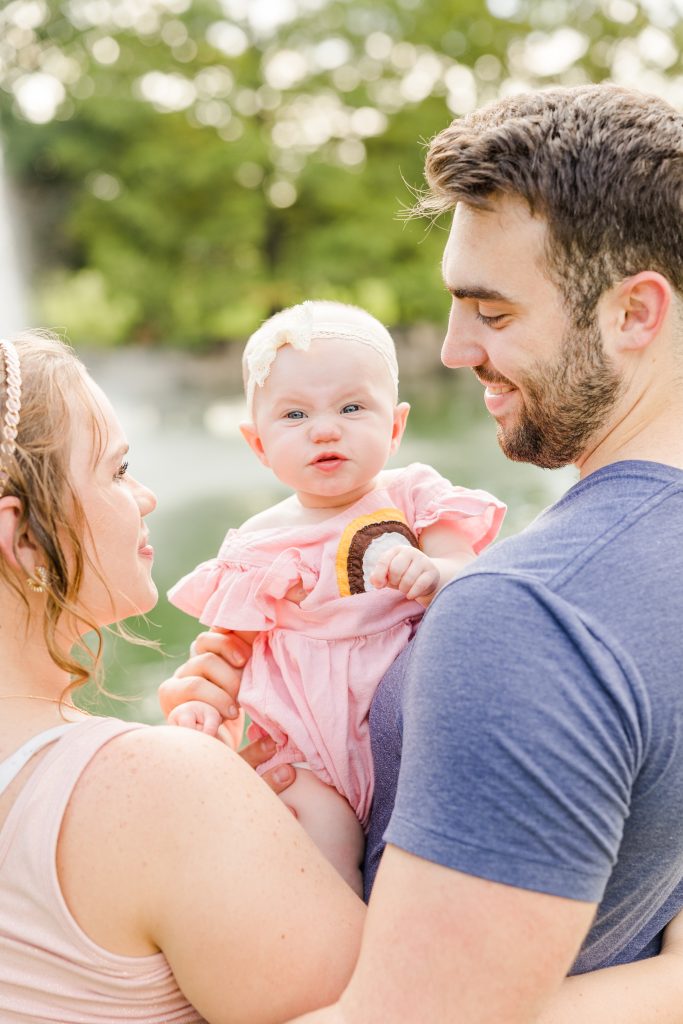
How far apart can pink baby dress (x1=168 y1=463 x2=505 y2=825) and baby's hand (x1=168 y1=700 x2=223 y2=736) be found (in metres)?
0.06

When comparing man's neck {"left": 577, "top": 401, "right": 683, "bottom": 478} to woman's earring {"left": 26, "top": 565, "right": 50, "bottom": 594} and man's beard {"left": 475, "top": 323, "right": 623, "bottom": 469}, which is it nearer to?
man's beard {"left": 475, "top": 323, "right": 623, "bottom": 469}

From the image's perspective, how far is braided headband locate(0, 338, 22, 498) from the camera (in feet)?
4.98

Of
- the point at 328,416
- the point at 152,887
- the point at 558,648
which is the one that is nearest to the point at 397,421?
the point at 328,416

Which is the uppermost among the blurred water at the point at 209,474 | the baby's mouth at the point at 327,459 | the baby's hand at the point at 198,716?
the baby's mouth at the point at 327,459

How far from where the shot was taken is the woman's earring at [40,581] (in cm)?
156

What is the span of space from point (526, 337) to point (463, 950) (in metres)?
0.84

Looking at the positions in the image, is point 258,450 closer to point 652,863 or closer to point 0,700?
point 0,700

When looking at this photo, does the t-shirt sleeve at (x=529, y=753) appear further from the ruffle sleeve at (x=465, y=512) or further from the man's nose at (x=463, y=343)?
the ruffle sleeve at (x=465, y=512)

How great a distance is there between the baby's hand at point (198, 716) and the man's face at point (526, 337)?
2.33 feet

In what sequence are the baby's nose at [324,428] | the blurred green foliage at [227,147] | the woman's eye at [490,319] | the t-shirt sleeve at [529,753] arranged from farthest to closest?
1. the blurred green foliage at [227,147]
2. the baby's nose at [324,428]
3. the woman's eye at [490,319]
4. the t-shirt sleeve at [529,753]

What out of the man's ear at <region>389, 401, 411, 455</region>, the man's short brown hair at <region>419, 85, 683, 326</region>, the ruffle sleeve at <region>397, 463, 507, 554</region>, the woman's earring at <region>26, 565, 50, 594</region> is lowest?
the woman's earring at <region>26, 565, 50, 594</region>

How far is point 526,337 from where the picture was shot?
159cm

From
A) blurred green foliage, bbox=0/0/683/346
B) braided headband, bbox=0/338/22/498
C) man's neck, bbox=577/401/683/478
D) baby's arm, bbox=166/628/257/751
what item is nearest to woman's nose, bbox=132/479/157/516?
braided headband, bbox=0/338/22/498

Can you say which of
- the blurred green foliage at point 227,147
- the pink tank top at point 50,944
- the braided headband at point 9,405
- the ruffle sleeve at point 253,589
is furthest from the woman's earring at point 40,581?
the blurred green foliage at point 227,147
